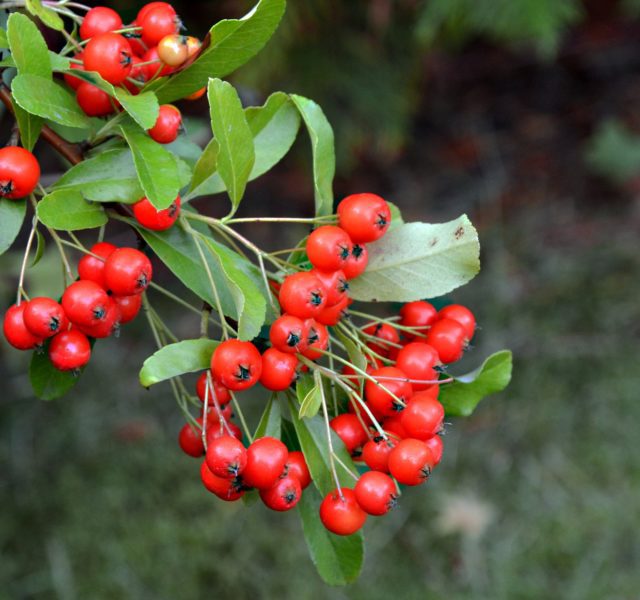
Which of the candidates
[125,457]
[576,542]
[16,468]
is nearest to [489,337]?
[576,542]

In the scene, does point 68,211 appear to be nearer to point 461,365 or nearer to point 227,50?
point 227,50

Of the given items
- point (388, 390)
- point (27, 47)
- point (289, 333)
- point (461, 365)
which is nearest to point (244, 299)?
point (289, 333)

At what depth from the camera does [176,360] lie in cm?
66

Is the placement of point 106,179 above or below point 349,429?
above

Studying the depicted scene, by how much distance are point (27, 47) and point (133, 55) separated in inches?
3.8

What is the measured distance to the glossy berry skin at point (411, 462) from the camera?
70 centimetres

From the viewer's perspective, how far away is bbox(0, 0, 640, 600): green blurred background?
6.76 ft

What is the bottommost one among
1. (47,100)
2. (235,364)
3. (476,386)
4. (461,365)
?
(461,365)

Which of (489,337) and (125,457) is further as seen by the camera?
(489,337)

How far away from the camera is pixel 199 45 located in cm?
73

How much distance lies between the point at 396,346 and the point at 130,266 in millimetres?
262

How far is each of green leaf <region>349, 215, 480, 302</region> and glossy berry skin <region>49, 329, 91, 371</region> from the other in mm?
250

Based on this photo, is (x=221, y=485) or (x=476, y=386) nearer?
(x=221, y=485)

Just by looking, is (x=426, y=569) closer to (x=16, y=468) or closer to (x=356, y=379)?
(x=16, y=468)
